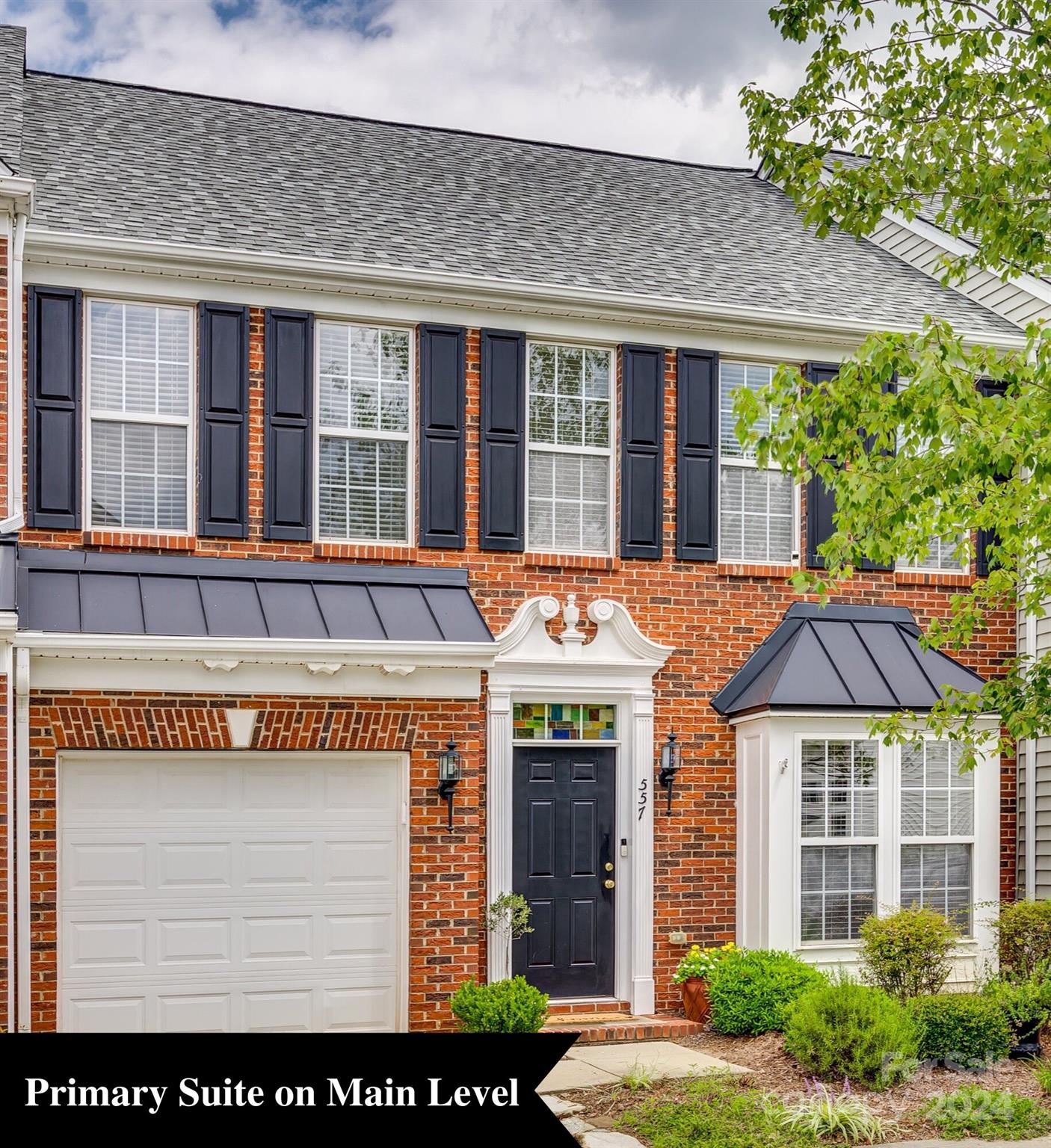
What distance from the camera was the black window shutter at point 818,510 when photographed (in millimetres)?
12617

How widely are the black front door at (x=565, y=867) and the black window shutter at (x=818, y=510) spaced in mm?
2615

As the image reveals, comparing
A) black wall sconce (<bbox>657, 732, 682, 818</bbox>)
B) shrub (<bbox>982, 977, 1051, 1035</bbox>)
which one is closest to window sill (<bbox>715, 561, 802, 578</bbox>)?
black wall sconce (<bbox>657, 732, 682, 818</bbox>)

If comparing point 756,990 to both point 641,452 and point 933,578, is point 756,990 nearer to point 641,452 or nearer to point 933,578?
point 933,578

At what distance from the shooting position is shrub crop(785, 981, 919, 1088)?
30.0 feet

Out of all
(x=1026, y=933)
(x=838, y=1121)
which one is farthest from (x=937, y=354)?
→ (x=1026, y=933)

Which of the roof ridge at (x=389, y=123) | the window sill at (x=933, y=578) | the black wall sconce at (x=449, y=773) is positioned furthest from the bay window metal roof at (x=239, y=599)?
the roof ridge at (x=389, y=123)

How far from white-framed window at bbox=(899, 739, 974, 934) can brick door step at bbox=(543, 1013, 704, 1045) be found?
221 cm

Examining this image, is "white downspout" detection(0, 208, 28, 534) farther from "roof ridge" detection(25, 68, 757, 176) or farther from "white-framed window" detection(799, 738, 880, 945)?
"white-framed window" detection(799, 738, 880, 945)

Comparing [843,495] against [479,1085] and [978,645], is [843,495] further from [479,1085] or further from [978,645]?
[978,645]

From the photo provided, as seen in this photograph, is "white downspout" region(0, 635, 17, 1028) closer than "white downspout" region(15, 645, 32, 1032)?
Yes

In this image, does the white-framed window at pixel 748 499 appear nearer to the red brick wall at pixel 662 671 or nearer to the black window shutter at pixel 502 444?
the red brick wall at pixel 662 671

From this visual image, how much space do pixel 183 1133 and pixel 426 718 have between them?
419 cm

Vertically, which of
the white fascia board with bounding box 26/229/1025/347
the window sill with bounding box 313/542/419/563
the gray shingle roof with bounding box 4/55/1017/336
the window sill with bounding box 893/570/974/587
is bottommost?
the window sill with bounding box 893/570/974/587

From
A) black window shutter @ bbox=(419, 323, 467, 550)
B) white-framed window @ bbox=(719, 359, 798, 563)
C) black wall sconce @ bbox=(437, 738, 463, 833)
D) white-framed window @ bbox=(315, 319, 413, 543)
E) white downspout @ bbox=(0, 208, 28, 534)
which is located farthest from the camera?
white-framed window @ bbox=(719, 359, 798, 563)
